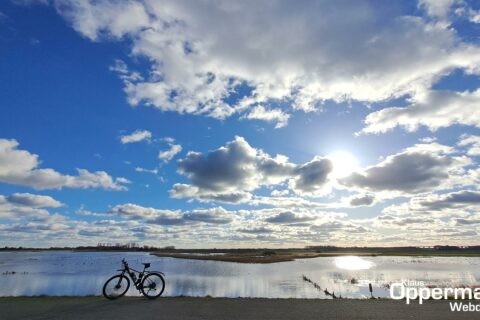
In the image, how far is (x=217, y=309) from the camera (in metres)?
15.0

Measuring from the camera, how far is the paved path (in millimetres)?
13914

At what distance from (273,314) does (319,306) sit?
263 cm

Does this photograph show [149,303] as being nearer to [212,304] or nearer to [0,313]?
[212,304]

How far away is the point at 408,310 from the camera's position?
604 inches

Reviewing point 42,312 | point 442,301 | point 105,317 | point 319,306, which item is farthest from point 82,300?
point 442,301

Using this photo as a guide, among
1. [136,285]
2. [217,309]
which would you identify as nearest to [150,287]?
[136,285]

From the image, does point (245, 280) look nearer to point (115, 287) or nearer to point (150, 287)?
point (150, 287)

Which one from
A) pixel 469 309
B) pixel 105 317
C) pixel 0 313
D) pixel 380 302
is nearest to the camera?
pixel 105 317

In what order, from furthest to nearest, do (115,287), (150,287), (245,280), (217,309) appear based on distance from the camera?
(245,280) → (150,287) → (115,287) → (217,309)

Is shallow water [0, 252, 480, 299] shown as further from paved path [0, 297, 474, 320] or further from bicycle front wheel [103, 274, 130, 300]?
paved path [0, 297, 474, 320]

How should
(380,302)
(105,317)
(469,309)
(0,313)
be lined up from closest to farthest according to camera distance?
(105,317)
(0,313)
(469,309)
(380,302)

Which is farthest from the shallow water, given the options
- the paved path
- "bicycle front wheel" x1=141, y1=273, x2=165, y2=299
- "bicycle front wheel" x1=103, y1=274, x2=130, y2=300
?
the paved path

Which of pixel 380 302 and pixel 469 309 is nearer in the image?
pixel 469 309

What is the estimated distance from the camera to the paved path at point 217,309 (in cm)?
1391
